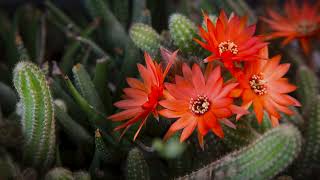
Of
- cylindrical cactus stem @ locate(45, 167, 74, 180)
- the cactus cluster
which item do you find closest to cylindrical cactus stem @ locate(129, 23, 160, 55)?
the cactus cluster

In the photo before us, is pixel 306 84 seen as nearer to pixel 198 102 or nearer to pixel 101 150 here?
pixel 198 102

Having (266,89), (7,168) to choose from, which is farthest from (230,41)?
(7,168)

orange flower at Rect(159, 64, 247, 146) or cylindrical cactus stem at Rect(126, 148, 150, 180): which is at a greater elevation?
orange flower at Rect(159, 64, 247, 146)

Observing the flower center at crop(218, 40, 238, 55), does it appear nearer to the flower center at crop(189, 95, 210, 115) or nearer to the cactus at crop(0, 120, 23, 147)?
the flower center at crop(189, 95, 210, 115)

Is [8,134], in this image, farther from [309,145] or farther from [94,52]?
[309,145]

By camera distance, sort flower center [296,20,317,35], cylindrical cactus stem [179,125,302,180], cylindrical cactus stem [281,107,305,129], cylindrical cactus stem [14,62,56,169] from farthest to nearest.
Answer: flower center [296,20,317,35] → cylindrical cactus stem [281,107,305,129] → cylindrical cactus stem [14,62,56,169] → cylindrical cactus stem [179,125,302,180]
